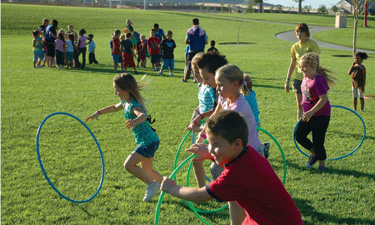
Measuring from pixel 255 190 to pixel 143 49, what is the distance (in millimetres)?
19159

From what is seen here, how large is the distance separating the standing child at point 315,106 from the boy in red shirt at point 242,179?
346cm

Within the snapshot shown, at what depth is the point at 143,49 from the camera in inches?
848

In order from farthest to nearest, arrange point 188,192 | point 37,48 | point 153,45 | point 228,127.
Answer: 1. point 37,48
2. point 153,45
3. point 188,192
4. point 228,127

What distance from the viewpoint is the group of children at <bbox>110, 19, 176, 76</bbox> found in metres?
18.7

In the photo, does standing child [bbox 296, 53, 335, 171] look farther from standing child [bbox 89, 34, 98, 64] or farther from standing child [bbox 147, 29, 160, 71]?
standing child [bbox 89, 34, 98, 64]

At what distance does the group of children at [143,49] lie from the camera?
735 inches

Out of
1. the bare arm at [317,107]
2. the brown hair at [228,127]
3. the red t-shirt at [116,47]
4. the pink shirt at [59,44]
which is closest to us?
the brown hair at [228,127]

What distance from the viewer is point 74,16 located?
57.0 metres

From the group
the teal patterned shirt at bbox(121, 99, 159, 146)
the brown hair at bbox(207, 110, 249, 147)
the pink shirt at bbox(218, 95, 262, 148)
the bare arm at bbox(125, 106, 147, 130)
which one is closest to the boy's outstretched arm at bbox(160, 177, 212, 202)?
the brown hair at bbox(207, 110, 249, 147)

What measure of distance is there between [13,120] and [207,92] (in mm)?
6674

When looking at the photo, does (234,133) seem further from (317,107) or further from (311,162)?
(311,162)

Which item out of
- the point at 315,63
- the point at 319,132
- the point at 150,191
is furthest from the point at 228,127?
the point at 319,132

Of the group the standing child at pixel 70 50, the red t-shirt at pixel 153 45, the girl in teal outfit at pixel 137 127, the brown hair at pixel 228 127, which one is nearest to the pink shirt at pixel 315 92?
the girl in teal outfit at pixel 137 127

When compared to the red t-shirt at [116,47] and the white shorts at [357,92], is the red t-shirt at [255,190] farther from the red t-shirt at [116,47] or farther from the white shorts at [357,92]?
the red t-shirt at [116,47]
